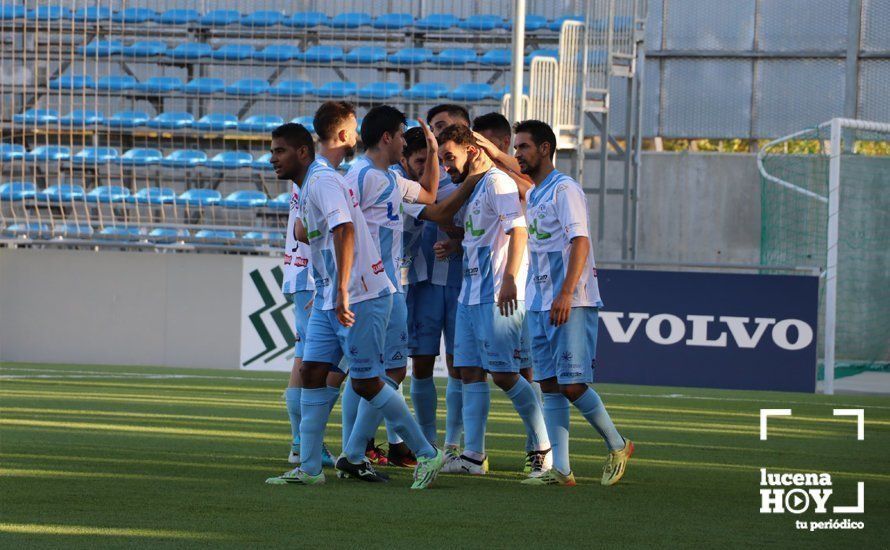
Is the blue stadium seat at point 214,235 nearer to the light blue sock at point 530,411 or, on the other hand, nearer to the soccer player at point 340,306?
the light blue sock at point 530,411

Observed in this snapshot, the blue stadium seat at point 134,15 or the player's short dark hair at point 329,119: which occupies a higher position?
the blue stadium seat at point 134,15

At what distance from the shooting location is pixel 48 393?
11.2 meters

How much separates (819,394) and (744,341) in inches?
A: 38.2

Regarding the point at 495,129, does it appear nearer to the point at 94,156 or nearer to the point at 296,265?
the point at 296,265

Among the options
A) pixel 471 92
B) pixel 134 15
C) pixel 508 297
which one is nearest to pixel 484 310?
pixel 508 297

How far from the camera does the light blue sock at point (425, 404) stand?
732 centimetres

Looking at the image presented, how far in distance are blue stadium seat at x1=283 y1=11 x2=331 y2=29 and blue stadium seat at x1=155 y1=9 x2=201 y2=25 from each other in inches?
59.2

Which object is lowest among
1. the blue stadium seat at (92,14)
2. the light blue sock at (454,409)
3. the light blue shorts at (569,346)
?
the light blue sock at (454,409)

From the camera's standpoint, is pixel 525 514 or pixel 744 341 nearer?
pixel 525 514

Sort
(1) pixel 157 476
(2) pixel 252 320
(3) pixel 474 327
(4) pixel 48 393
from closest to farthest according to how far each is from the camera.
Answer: (1) pixel 157 476 → (3) pixel 474 327 → (4) pixel 48 393 → (2) pixel 252 320

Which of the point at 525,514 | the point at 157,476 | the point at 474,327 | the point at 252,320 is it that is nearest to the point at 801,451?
the point at 474,327

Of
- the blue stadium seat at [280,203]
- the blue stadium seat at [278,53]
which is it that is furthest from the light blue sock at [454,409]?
the blue stadium seat at [278,53]

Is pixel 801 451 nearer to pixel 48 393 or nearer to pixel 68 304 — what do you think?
pixel 48 393

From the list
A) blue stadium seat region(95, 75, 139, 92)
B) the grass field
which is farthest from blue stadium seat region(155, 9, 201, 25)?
the grass field
